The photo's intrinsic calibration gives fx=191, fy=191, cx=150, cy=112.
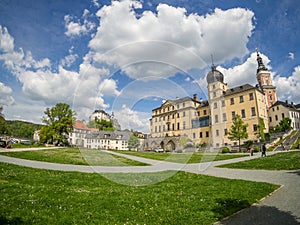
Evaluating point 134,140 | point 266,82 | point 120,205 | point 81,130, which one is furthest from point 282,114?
point 120,205

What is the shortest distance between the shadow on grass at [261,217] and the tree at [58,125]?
5543 cm

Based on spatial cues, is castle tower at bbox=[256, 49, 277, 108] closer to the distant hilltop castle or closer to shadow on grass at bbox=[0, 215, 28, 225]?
the distant hilltop castle

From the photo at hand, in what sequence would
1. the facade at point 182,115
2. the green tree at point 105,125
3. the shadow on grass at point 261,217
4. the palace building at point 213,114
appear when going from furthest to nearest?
1. the palace building at point 213,114
2. the facade at point 182,115
3. the green tree at point 105,125
4. the shadow on grass at point 261,217

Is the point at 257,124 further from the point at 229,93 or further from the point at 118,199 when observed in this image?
the point at 118,199

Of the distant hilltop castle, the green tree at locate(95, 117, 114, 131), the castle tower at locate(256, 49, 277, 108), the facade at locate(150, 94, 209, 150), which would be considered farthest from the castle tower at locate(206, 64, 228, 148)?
the castle tower at locate(256, 49, 277, 108)

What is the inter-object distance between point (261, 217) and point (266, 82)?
96.5 m

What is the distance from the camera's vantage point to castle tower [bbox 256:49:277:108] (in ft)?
270

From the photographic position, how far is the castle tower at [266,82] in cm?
8225

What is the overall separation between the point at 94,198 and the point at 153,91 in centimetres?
489

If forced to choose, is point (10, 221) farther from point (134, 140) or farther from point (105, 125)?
point (134, 140)

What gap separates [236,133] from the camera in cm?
4497

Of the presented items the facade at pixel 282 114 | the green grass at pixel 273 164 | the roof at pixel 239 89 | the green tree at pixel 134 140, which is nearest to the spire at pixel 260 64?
the facade at pixel 282 114

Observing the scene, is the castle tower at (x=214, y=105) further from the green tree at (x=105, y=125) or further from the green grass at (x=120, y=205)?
the green tree at (x=105, y=125)

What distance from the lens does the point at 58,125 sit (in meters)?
55.3
